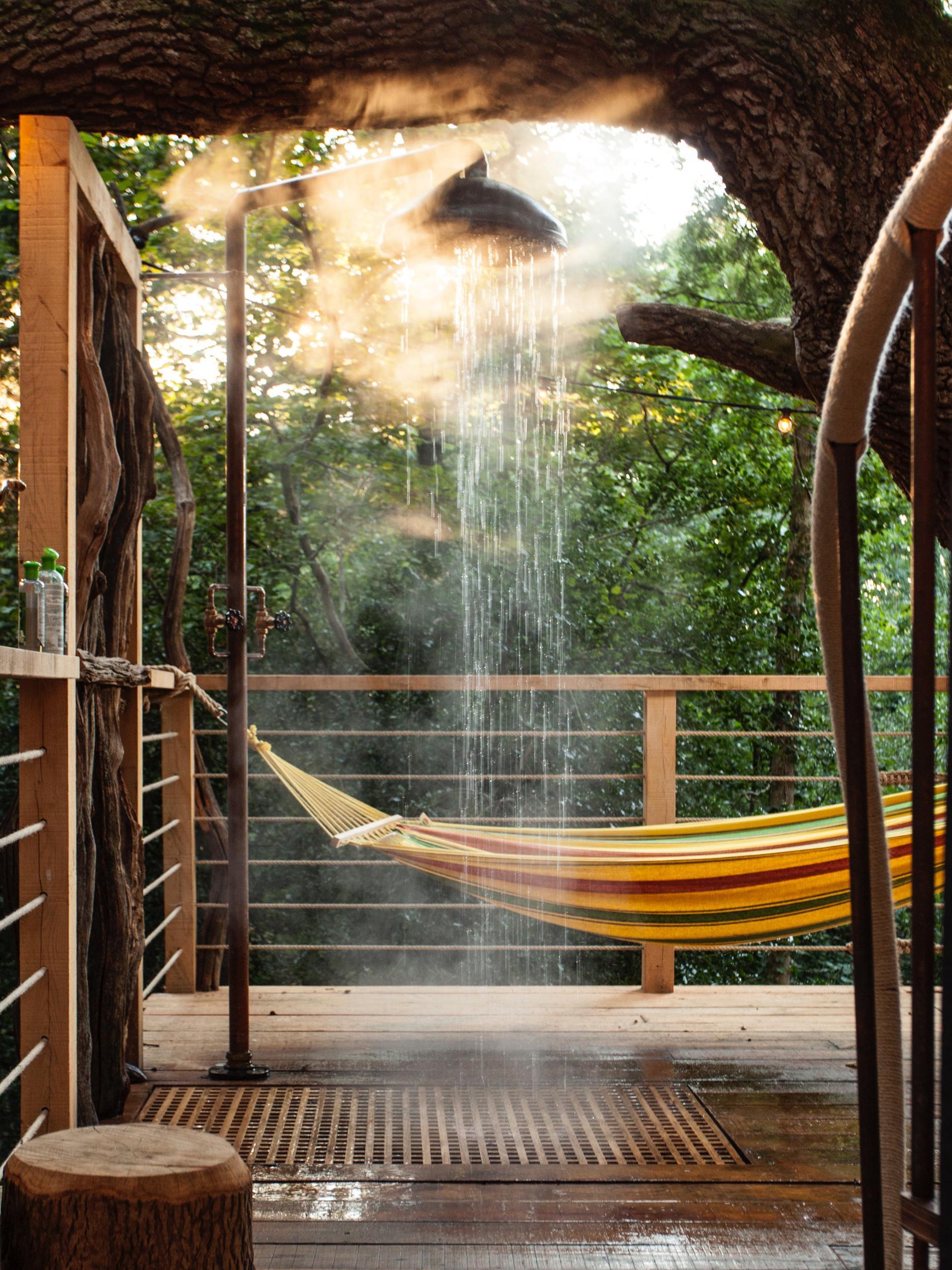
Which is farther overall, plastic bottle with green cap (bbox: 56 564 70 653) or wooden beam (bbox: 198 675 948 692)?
wooden beam (bbox: 198 675 948 692)

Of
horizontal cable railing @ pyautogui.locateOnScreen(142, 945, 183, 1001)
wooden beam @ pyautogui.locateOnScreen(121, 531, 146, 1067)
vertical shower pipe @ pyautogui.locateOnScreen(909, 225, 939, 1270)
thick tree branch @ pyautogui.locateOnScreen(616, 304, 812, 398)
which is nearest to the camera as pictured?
vertical shower pipe @ pyautogui.locateOnScreen(909, 225, 939, 1270)

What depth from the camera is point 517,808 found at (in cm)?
611

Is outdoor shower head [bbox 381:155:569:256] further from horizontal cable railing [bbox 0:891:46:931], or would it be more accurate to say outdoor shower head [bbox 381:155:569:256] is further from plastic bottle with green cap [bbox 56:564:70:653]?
horizontal cable railing [bbox 0:891:46:931]

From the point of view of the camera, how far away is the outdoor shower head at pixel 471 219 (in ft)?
5.67

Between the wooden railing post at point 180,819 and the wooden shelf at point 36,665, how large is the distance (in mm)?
1099

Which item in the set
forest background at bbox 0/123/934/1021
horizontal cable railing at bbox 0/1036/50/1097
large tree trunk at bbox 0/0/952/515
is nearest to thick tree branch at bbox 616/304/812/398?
large tree trunk at bbox 0/0/952/515

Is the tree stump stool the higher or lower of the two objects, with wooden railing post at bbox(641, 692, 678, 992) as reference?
lower

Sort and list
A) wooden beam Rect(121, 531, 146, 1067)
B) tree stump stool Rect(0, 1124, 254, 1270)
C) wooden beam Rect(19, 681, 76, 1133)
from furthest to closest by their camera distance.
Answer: wooden beam Rect(121, 531, 146, 1067) < wooden beam Rect(19, 681, 76, 1133) < tree stump stool Rect(0, 1124, 254, 1270)

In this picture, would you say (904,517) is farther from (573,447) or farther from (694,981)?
(694,981)

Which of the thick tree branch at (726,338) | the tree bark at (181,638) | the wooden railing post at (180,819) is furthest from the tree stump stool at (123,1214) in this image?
the tree bark at (181,638)

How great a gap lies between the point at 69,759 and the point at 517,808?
4.70m

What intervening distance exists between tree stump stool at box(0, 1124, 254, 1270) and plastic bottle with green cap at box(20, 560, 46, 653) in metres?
0.81

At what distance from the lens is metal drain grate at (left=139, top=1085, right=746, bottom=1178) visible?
176 centimetres

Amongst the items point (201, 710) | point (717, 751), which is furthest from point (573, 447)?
point (201, 710)
